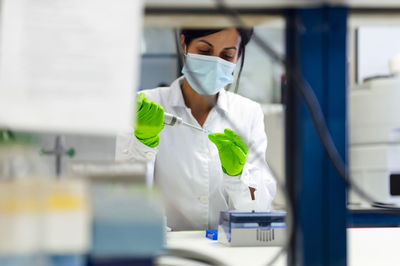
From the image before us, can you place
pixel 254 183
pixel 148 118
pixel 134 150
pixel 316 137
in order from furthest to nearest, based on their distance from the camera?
pixel 254 183 < pixel 134 150 < pixel 148 118 < pixel 316 137

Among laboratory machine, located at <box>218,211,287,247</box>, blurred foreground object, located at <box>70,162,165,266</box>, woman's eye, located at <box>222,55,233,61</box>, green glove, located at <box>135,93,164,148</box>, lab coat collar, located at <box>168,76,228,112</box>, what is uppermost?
woman's eye, located at <box>222,55,233,61</box>

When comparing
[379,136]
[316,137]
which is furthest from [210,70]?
[379,136]

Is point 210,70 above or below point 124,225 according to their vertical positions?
above

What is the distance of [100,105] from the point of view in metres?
0.41

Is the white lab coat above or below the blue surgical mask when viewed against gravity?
below

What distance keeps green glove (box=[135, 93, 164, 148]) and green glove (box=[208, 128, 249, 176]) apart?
0.82 ft

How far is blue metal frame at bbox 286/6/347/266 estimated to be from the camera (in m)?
0.53

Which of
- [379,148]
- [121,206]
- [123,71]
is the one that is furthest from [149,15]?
[379,148]

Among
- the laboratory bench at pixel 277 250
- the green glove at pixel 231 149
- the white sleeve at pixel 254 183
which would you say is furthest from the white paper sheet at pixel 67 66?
the white sleeve at pixel 254 183

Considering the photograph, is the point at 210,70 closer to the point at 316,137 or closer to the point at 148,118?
the point at 148,118

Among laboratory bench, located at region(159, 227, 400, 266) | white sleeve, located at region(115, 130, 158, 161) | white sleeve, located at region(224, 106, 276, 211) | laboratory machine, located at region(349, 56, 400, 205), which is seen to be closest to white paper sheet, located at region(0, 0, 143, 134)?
laboratory bench, located at region(159, 227, 400, 266)

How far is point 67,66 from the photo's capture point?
0.41 m

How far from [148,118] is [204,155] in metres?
0.73

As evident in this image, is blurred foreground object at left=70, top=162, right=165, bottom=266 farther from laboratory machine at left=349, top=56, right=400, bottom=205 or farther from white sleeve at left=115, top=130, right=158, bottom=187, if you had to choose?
laboratory machine at left=349, top=56, right=400, bottom=205
